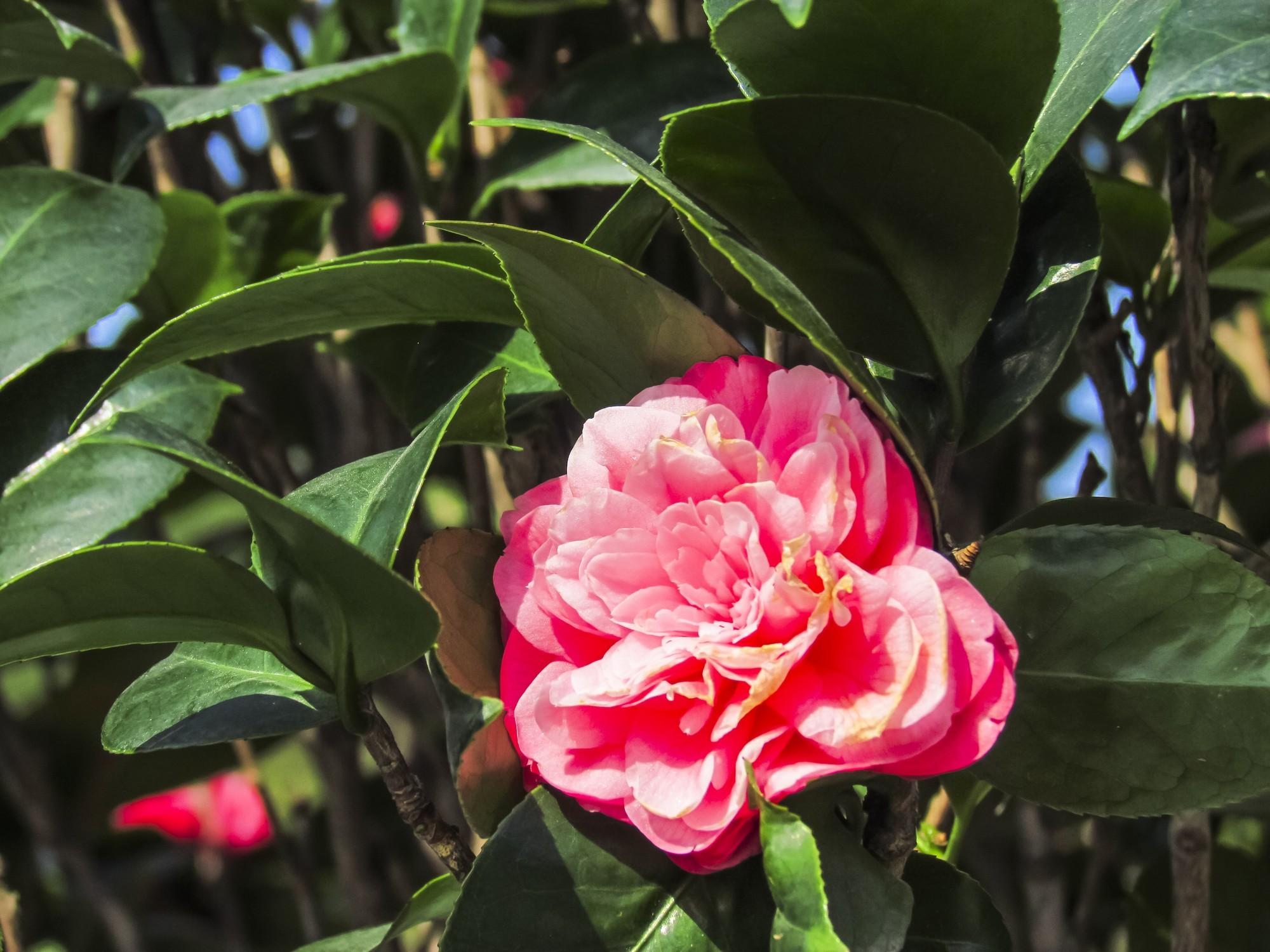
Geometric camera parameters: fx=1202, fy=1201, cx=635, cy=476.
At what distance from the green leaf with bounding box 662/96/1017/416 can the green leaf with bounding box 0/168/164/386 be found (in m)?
0.37

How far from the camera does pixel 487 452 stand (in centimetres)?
76

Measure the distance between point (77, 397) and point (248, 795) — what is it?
79 centimetres

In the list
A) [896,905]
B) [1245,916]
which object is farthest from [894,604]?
[1245,916]

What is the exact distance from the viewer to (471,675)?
0.43 m

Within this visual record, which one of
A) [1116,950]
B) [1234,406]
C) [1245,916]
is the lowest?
[1116,950]

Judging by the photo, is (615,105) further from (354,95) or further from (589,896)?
(589,896)

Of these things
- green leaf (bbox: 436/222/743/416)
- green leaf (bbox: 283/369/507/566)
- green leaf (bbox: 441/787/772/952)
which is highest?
green leaf (bbox: 436/222/743/416)

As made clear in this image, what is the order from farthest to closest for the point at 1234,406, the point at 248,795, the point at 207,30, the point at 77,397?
the point at 248,795
the point at 1234,406
the point at 207,30
the point at 77,397

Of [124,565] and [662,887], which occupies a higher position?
[124,565]

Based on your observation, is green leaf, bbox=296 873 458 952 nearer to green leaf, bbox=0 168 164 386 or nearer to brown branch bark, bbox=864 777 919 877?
brown branch bark, bbox=864 777 919 877

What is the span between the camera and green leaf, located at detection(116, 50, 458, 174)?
2.14 feet

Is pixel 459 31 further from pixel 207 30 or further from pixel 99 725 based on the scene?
pixel 99 725

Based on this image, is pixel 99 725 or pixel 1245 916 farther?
pixel 99 725

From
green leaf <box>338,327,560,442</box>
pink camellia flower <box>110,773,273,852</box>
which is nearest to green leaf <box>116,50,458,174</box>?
green leaf <box>338,327,560,442</box>
